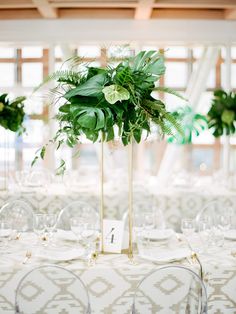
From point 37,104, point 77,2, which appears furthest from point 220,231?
point 37,104

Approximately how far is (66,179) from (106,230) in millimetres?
2549

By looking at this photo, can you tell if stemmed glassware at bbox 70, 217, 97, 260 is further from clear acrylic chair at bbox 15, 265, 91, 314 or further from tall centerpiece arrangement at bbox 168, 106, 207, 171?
tall centerpiece arrangement at bbox 168, 106, 207, 171

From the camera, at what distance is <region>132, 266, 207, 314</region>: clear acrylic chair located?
84.0 inches

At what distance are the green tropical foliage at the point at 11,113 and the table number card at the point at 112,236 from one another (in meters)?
2.53

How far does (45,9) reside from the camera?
5805mm

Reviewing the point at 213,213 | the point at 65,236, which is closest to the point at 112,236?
the point at 65,236

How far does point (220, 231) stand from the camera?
3.12m

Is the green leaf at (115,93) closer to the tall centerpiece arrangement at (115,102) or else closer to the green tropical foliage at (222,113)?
the tall centerpiece arrangement at (115,102)

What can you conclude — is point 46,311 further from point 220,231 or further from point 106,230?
point 220,231

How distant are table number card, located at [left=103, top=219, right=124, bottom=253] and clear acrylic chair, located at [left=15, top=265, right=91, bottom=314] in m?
0.70

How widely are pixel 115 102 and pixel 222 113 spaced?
353 cm

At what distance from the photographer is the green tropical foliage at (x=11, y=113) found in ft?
17.1

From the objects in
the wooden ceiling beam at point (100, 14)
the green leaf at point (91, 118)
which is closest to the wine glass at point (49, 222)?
the green leaf at point (91, 118)

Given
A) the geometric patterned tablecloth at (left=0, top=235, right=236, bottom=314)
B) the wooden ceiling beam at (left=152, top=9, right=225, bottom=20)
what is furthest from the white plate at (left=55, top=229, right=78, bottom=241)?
the wooden ceiling beam at (left=152, top=9, right=225, bottom=20)
